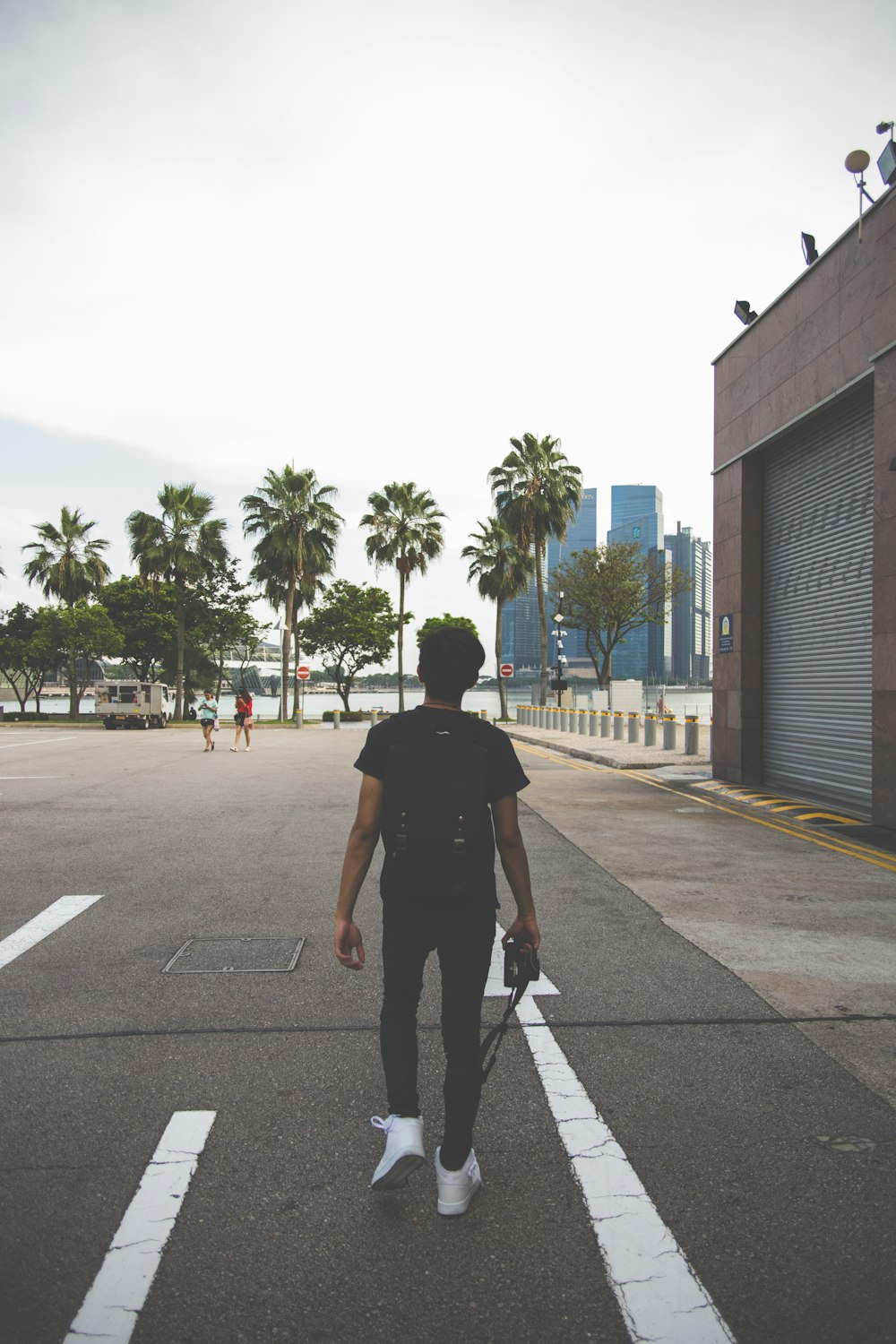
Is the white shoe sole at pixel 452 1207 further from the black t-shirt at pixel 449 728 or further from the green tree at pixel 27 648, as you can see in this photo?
the green tree at pixel 27 648

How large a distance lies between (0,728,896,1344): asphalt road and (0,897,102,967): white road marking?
81 mm

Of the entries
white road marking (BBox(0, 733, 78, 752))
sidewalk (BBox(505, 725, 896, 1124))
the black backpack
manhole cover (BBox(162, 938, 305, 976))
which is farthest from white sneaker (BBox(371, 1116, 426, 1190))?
white road marking (BBox(0, 733, 78, 752))

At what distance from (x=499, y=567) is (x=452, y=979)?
48.2m

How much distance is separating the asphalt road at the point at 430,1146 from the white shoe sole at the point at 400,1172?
0.07m

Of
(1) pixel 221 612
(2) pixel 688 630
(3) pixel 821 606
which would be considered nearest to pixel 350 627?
(1) pixel 221 612

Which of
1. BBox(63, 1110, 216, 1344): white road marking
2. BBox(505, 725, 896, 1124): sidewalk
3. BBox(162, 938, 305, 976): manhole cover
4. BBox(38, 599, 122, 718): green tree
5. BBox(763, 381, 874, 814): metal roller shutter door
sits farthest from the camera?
→ BBox(38, 599, 122, 718): green tree

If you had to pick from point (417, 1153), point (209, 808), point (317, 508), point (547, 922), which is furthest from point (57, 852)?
point (317, 508)

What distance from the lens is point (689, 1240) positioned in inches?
107

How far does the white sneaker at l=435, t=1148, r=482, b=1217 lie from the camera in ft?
9.30

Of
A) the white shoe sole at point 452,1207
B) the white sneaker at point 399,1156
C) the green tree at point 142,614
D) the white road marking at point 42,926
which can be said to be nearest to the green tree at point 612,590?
the green tree at point 142,614

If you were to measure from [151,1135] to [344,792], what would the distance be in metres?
10.7

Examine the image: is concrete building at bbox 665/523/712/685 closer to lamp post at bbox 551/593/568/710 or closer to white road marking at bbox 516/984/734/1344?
lamp post at bbox 551/593/568/710

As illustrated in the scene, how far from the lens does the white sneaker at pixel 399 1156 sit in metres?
2.91

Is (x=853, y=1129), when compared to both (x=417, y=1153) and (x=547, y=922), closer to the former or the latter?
(x=417, y=1153)
